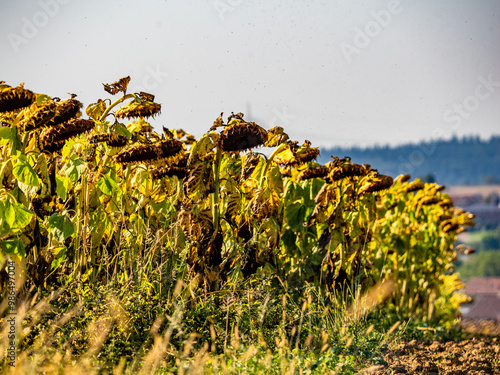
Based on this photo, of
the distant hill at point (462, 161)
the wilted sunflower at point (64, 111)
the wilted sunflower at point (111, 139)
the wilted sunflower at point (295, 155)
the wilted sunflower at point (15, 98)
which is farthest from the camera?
the distant hill at point (462, 161)

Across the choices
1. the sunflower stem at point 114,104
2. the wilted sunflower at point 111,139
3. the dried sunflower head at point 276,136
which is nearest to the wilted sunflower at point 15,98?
the wilted sunflower at point 111,139

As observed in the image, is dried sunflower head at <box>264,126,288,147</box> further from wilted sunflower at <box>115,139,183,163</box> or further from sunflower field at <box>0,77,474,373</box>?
wilted sunflower at <box>115,139,183,163</box>

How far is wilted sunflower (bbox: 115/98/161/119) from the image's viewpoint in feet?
11.9

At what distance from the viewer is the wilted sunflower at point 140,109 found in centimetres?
363

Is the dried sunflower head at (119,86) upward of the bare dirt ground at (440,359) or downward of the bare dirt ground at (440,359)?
upward

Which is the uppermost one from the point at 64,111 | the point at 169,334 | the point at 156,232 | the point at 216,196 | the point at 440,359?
the point at 64,111

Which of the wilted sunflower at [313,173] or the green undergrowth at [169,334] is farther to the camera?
the wilted sunflower at [313,173]

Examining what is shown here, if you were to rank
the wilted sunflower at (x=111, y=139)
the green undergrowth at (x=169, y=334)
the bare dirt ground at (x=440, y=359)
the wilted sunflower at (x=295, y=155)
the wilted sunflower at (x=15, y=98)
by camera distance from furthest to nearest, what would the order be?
the wilted sunflower at (x=295, y=155) < the bare dirt ground at (x=440, y=359) < the wilted sunflower at (x=111, y=139) < the wilted sunflower at (x=15, y=98) < the green undergrowth at (x=169, y=334)

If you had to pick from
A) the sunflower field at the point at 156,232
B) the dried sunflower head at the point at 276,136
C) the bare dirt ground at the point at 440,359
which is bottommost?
the bare dirt ground at the point at 440,359

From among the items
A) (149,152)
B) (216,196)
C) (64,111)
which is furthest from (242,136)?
(64,111)

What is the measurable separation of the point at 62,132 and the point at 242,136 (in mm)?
1000

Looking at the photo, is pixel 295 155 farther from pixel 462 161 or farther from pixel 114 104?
pixel 462 161

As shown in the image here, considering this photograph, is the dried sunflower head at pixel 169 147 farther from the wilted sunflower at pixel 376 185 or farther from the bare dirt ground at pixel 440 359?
the wilted sunflower at pixel 376 185

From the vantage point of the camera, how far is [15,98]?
3.29 meters
